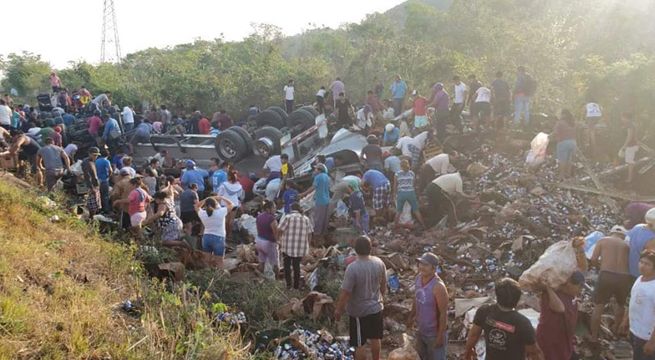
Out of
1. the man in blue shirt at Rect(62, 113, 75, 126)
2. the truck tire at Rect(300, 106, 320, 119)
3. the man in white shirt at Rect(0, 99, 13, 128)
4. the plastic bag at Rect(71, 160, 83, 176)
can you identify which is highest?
the man in white shirt at Rect(0, 99, 13, 128)

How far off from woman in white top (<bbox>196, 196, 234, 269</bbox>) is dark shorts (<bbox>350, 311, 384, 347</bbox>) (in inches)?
127

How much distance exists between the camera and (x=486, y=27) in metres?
26.8

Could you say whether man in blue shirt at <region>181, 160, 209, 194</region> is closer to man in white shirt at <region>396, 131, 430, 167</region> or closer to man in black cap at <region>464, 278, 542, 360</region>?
man in white shirt at <region>396, 131, 430, 167</region>

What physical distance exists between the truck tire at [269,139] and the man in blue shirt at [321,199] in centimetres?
482

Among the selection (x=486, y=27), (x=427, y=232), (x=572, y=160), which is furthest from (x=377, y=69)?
(x=427, y=232)

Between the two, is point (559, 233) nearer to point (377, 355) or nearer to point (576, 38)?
point (377, 355)

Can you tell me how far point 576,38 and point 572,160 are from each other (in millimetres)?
17973

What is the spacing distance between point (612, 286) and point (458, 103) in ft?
25.8

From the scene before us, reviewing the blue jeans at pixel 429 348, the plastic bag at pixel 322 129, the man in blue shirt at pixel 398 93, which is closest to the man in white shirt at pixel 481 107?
the man in blue shirt at pixel 398 93

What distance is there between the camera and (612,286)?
612 centimetres

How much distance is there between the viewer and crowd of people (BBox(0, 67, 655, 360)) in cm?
491

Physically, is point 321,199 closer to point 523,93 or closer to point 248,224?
point 248,224

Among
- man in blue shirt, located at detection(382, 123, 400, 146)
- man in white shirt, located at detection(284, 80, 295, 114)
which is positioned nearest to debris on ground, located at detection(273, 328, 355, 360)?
man in blue shirt, located at detection(382, 123, 400, 146)

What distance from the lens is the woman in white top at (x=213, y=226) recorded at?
8.09 m
